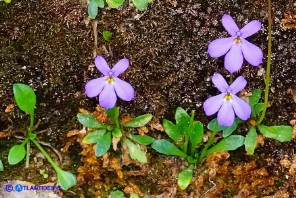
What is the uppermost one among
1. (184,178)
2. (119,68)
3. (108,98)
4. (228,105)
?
(119,68)

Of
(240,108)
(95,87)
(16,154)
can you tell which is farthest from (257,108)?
(16,154)

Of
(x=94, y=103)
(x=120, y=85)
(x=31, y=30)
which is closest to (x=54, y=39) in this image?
(x=31, y=30)

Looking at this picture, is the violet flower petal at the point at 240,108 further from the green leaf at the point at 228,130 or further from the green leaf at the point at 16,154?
the green leaf at the point at 16,154

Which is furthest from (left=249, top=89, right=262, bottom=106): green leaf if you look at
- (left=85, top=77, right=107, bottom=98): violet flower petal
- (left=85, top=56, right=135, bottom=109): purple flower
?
(left=85, top=77, right=107, bottom=98): violet flower petal

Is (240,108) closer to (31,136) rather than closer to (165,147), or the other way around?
(165,147)

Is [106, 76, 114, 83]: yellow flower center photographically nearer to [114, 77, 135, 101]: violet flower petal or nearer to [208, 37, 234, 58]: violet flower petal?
[114, 77, 135, 101]: violet flower petal

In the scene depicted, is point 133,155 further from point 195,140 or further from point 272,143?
point 272,143
